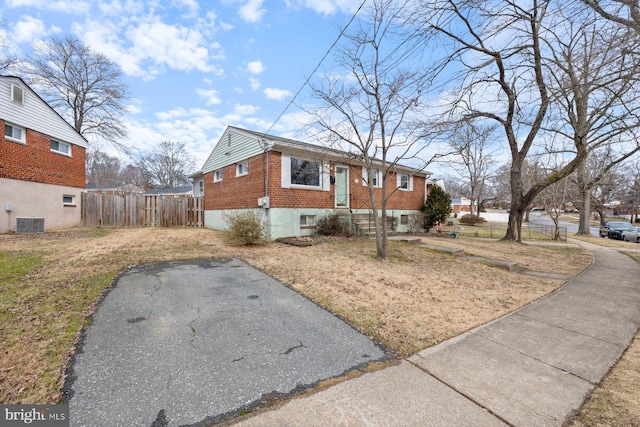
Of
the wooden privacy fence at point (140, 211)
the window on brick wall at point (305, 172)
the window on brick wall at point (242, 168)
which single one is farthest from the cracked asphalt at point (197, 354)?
the wooden privacy fence at point (140, 211)

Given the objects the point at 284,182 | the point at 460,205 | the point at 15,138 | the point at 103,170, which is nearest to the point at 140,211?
the point at 15,138

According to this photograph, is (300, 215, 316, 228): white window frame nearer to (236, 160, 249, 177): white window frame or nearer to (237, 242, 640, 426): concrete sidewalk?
(236, 160, 249, 177): white window frame

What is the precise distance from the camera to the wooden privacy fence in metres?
14.5

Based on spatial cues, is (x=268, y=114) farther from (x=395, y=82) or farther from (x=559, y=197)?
(x=559, y=197)

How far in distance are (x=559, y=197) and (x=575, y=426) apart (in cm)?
2161

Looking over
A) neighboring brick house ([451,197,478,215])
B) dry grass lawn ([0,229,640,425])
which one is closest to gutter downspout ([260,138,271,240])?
dry grass lawn ([0,229,640,425])

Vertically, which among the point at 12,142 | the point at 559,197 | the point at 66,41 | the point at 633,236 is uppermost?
the point at 66,41

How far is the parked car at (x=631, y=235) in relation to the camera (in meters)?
19.6

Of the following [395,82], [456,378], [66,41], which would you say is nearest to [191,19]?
[395,82]

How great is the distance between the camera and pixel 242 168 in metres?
12.3

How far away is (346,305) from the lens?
3.87m

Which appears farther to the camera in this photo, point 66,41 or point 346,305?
point 66,41

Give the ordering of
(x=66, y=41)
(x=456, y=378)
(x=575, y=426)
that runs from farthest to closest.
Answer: (x=66, y=41), (x=456, y=378), (x=575, y=426)

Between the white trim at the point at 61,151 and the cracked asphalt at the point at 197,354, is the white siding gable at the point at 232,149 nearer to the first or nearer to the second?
the white trim at the point at 61,151
